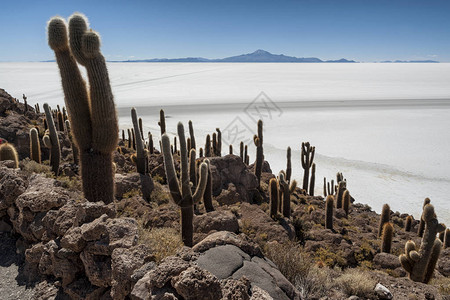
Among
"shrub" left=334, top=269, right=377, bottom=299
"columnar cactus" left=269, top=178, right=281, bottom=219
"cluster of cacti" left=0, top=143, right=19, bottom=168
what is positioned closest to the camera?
"shrub" left=334, top=269, right=377, bottom=299

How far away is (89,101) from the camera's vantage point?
21.2 feet

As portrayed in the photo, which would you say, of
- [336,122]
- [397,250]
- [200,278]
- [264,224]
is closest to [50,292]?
[200,278]

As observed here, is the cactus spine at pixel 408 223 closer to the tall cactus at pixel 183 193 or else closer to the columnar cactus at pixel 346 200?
the columnar cactus at pixel 346 200

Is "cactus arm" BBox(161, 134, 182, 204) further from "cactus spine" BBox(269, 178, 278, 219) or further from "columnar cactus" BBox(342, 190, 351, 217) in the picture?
"columnar cactus" BBox(342, 190, 351, 217)

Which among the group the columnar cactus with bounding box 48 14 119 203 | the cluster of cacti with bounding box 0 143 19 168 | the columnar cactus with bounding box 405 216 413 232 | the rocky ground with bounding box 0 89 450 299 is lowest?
the columnar cactus with bounding box 405 216 413 232

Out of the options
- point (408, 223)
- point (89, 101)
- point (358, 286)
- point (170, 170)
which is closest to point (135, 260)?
point (170, 170)

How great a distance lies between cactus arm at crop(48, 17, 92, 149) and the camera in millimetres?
6320

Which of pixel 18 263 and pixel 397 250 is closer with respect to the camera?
pixel 18 263

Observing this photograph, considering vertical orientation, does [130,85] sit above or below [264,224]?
above

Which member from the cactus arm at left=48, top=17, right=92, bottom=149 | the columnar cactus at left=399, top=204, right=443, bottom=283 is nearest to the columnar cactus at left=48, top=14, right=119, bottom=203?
the cactus arm at left=48, top=17, right=92, bottom=149

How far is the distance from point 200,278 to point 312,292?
7.53 feet

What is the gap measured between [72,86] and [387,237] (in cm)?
985

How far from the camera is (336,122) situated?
39.4 m

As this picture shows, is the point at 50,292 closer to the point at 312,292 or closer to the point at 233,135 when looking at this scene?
the point at 312,292
